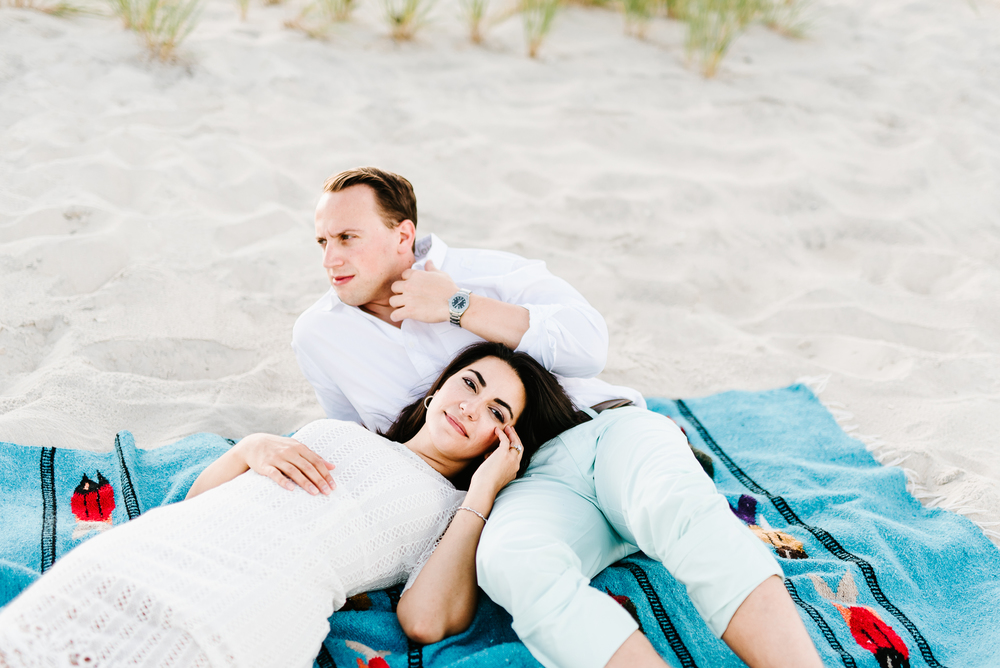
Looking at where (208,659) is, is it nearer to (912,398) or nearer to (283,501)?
(283,501)

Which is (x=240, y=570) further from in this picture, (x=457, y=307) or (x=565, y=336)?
(x=565, y=336)

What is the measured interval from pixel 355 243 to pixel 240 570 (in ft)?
3.86

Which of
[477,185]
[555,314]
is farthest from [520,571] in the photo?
[477,185]

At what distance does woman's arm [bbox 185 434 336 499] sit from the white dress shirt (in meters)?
0.54

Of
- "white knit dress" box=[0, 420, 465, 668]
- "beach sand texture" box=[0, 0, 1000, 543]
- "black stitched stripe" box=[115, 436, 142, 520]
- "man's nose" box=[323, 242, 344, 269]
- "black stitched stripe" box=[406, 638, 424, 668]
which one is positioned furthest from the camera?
"beach sand texture" box=[0, 0, 1000, 543]

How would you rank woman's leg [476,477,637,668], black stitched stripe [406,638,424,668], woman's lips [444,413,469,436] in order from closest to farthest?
woman's leg [476,477,637,668], black stitched stripe [406,638,424,668], woman's lips [444,413,469,436]

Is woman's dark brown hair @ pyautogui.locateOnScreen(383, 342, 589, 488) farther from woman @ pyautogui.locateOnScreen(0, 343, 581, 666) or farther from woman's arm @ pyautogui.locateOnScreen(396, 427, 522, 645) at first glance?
woman's arm @ pyautogui.locateOnScreen(396, 427, 522, 645)

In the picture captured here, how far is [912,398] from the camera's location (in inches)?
123

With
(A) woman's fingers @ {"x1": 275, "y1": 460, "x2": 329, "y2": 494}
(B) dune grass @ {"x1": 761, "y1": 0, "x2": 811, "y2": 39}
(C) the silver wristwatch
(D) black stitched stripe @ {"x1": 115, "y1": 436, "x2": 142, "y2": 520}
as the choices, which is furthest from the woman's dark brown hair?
(B) dune grass @ {"x1": 761, "y1": 0, "x2": 811, "y2": 39}

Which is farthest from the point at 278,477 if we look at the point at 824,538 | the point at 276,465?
the point at 824,538

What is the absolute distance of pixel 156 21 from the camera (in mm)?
4945

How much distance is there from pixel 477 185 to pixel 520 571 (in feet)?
9.91

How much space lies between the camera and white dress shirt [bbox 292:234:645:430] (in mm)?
2551

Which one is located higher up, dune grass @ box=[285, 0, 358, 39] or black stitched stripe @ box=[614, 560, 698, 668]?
dune grass @ box=[285, 0, 358, 39]
